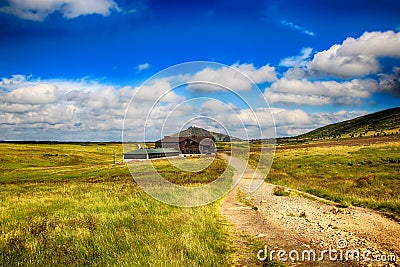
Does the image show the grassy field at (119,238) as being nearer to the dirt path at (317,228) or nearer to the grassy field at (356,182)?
the dirt path at (317,228)

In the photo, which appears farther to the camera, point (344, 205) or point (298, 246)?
point (344, 205)

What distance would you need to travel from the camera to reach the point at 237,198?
928 inches

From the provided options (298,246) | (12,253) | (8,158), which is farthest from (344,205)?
(8,158)

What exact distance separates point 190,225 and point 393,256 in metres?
7.64

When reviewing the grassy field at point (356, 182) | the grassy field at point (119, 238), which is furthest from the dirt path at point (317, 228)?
the grassy field at point (356, 182)

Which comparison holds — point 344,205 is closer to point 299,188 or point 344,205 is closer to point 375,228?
point 375,228

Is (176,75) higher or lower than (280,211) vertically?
higher

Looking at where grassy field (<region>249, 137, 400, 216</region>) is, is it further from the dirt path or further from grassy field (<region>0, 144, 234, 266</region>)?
grassy field (<region>0, 144, 234, 266</region>)

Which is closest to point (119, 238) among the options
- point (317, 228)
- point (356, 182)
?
point (317, 228)

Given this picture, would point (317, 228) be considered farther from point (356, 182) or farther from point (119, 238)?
point (356, 182)

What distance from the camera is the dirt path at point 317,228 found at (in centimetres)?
1012

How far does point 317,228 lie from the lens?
13211 mm

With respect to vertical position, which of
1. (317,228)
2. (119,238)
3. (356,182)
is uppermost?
(119,238)

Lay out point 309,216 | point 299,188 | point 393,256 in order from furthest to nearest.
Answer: point 299,188 → point 309,216 → point 393,256
